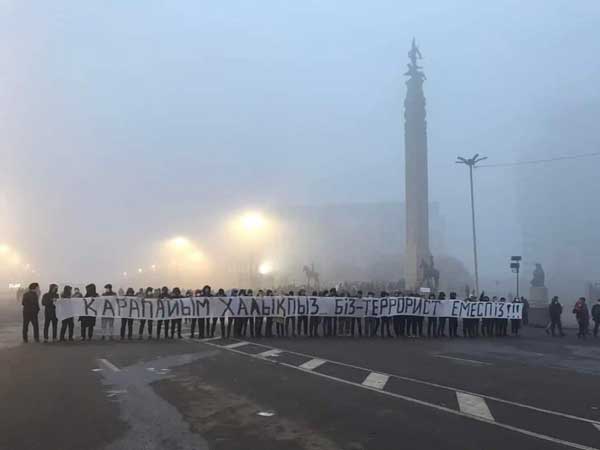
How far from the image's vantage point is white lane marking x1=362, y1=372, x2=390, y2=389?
1109 cm

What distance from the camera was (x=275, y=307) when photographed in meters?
22.4

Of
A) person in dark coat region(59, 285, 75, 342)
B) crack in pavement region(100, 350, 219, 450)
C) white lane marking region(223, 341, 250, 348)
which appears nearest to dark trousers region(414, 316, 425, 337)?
white lane marking region(223, 341, 250, 348)

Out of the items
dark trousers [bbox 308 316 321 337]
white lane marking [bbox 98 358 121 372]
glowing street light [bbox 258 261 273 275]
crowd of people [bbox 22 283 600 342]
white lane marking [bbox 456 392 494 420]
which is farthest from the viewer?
glowing street light [bbox 258 261 273 275]

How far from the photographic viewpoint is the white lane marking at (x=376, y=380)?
36.4 feet

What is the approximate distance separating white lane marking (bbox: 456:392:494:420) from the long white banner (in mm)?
12635

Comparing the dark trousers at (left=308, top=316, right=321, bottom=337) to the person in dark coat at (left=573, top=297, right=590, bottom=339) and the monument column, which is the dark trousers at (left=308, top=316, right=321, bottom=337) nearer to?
the person in dark coat at (left=573, top=297, right=590, bottom=339)

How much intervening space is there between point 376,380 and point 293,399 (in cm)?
262

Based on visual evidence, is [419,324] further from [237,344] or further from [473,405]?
[473,405]

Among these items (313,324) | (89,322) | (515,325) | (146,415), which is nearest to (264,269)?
(515,325)

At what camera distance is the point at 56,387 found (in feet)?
35.3


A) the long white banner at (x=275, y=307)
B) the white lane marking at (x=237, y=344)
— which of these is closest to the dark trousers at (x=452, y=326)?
the long white banner at (x=275, y=307)

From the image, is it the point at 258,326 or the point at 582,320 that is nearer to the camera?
the point at 258,326

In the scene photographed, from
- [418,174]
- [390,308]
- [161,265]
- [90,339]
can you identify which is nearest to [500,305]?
[390,308]

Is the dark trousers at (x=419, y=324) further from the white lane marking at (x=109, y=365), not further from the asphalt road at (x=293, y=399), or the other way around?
the white lane marking at (x=109, y=365)
